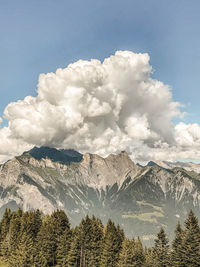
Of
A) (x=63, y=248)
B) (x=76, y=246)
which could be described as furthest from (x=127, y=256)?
(x=63, y=248)

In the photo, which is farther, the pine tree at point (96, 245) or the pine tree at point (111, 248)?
the pine tree at point (96, 245)

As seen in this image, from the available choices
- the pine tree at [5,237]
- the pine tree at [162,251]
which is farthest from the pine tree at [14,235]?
the pine tree at [162,251]

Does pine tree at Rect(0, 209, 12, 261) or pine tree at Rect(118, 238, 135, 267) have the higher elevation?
pine tree at Rect(0, 209, 12, 261)

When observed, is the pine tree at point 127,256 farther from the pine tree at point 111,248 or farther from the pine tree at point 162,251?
the pine tree at point 162,251

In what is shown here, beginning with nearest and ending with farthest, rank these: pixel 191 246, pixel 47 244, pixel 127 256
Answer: pixel 191 246
pixel 127 256
pixel 47 244

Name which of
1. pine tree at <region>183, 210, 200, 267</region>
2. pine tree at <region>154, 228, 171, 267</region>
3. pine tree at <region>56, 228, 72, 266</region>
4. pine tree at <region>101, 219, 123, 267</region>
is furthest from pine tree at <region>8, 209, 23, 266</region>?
pine tree at <region>183, 210, 200, 267</region>

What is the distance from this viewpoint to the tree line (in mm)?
77000

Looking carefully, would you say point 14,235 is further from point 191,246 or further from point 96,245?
point 191,246

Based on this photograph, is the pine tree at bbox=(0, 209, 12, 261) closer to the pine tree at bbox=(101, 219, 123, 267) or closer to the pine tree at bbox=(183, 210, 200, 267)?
the pine tree at bbox=(101, 219, 123, 267)

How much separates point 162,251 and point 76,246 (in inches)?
1077

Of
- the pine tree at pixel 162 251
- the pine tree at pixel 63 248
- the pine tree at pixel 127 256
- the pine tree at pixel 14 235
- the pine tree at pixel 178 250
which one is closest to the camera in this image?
the pine tree at pixel 178 250

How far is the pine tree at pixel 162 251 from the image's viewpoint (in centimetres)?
7506

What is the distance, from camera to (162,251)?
76438 millimetres

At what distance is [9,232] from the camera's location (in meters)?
99.2
